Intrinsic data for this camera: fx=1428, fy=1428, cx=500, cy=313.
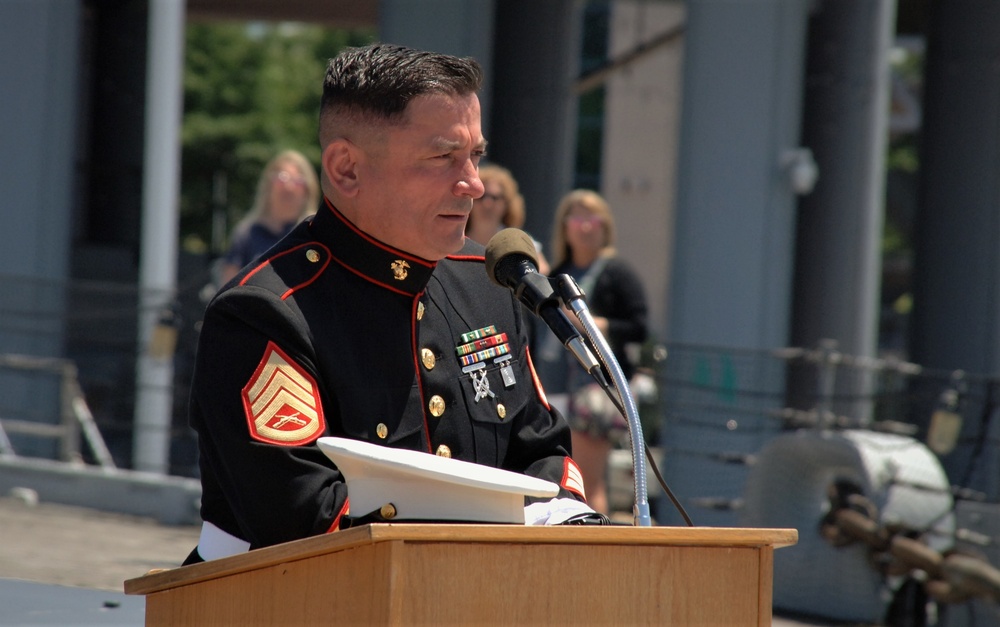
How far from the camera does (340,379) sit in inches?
99.1

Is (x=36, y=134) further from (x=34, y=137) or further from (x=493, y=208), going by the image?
(x=493, y=208)

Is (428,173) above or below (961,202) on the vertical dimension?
below

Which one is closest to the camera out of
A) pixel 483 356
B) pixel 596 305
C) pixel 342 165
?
pixel 342 165

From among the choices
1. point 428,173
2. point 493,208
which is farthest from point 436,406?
point 493,208

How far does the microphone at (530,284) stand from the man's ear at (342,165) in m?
0.30

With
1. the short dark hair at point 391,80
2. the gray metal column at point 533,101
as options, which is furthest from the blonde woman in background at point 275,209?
the gray metal column at point 533,101

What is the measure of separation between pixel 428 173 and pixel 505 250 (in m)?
0.20

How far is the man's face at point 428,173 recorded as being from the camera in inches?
99.7

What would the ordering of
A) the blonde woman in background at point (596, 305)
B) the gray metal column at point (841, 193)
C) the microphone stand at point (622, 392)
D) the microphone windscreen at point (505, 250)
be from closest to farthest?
the microphone stand at point (622, 392) → the microphone windscreen at point (505, 250) → the blonde woman in background at point (596, 305) → the gray metal column at point (841, 193)

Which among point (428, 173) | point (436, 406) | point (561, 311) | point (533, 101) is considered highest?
point (533, 101)

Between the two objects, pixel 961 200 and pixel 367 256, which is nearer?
pixel 367 256

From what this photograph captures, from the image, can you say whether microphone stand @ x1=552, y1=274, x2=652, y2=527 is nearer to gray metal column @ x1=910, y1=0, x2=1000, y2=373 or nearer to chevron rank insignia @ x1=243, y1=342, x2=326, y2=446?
chevron rank insignia @ x1=243, y1=342, x2=326, y2=446

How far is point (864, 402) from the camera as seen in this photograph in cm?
785

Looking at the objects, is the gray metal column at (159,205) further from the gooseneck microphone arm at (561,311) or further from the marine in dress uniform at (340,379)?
the gooseneck microphone arm at (561,311)
